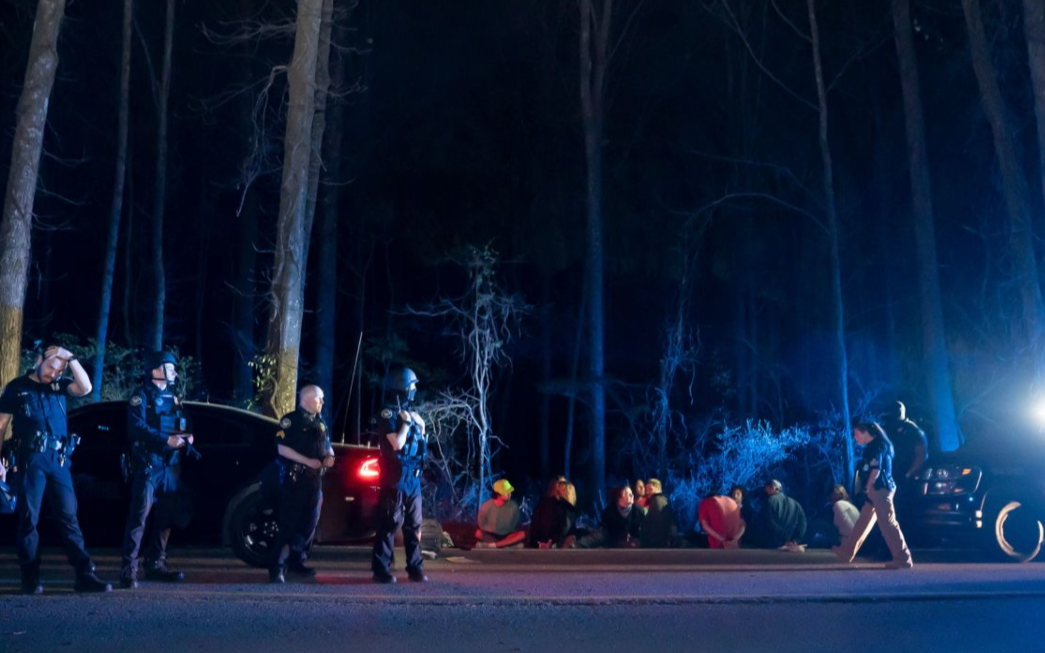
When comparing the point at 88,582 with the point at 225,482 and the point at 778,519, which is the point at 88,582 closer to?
the point at 225,482

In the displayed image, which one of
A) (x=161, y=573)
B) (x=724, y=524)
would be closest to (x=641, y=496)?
(x=724, y=524)

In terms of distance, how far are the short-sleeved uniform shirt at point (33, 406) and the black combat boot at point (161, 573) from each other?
144 cm

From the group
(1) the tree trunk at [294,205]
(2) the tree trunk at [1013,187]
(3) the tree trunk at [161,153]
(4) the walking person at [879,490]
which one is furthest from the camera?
(3) the tree trunk at [161,153]

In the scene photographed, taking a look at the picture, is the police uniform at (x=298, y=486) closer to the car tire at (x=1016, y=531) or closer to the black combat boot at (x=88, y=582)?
the black combat boot at (x=88, y=582)

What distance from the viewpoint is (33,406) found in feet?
A: 29.9

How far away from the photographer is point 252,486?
35.8ft

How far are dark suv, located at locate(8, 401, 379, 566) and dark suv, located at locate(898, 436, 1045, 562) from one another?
6460mm

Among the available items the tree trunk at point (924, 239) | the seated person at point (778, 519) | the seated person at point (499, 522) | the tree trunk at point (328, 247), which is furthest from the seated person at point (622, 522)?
the tree trunk at point (328, 247)

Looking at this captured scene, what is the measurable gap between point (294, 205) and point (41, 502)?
6.86 m

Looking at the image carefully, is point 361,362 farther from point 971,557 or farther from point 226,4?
point 971,557

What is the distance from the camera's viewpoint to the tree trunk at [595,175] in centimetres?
2433

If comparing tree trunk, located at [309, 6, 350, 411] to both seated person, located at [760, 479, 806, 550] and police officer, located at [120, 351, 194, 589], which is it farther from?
police officer, located at [120, 351, 194, 589]

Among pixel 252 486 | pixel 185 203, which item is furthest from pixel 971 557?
pixel 185 203

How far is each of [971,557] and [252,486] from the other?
8.19m
